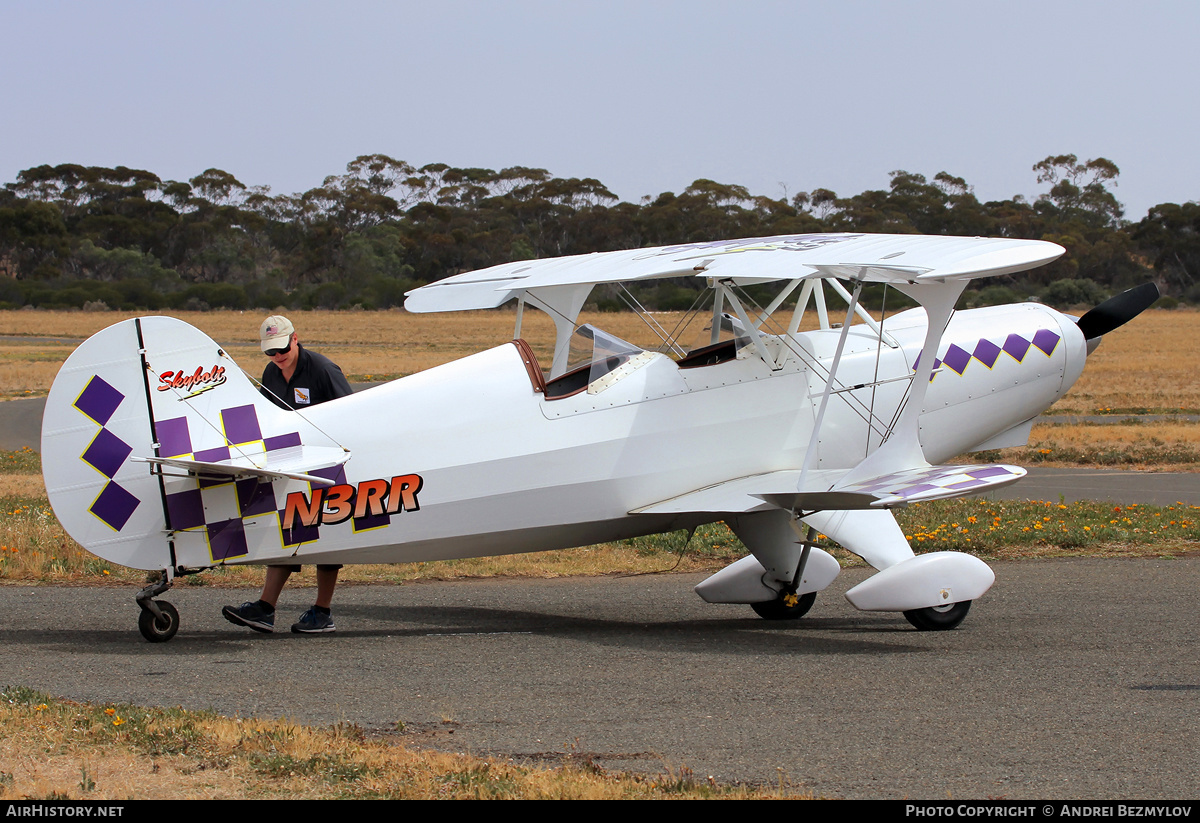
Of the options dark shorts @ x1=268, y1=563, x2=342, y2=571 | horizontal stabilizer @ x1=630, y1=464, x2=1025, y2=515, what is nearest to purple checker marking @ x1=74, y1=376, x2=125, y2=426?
dark shorts @ x1=268, y1=563, x2=342, y2=571

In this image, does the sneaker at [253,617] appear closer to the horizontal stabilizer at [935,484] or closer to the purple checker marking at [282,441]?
the purple checker marking at [282,441]

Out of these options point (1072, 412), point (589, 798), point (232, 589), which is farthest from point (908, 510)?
point (1072, 412)

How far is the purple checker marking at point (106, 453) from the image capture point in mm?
7414

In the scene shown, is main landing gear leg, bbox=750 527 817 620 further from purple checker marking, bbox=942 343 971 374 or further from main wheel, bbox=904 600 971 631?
purple checker marking, bbox=942 343 971 374

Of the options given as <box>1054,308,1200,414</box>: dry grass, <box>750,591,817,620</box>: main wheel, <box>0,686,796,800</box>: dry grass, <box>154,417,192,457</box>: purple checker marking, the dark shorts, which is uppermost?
<box>154,417,192,457</box>: purple checker marking

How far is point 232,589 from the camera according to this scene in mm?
9797

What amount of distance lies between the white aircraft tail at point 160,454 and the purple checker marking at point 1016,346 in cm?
535

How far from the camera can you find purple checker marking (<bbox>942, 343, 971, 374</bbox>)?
31.0 feet

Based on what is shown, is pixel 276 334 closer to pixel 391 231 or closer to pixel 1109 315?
pixel 1109 315

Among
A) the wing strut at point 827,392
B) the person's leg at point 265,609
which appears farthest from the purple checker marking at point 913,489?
the person's leg at point 265,609

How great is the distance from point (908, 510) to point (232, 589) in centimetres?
685

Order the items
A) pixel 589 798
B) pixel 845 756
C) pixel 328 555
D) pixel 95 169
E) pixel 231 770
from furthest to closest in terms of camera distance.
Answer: pixel 95 169 < pixel 328 555 < pixel 845 756 < pixel 231 770 < pixel 589 798

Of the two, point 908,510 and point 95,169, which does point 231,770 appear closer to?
point 908,510

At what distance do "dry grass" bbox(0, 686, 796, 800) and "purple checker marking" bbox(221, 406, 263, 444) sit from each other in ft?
7.96
